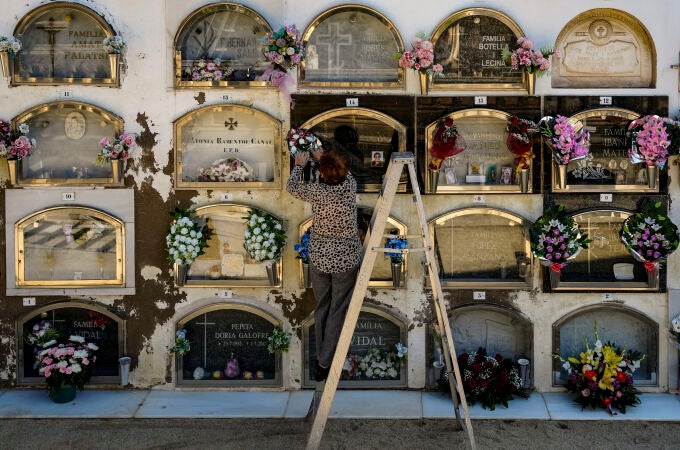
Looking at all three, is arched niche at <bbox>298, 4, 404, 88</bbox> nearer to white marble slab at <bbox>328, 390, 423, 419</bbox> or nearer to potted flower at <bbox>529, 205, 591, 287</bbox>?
potted flower at <bbox>529, 205, 591, 287</bbox>

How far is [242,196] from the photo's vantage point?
18.9 feet

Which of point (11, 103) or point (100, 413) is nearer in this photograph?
point (100, 413)

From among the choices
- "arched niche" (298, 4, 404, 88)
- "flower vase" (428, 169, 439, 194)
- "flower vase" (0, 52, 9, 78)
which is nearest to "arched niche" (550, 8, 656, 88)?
"flower vase" (428, 169, 439, 194)

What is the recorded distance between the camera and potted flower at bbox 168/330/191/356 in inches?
225

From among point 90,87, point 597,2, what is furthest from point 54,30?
point 597,2

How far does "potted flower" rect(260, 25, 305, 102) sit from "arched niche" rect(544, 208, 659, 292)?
8.80 feet

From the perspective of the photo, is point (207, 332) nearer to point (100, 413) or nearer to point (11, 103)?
point (100, 413)

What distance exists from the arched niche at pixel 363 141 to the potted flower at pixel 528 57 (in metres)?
1.10

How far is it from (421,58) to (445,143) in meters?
0.71

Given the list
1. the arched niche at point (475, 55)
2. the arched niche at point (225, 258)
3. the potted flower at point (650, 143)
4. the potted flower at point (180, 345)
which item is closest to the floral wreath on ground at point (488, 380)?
the arched niche at point (225, 258)

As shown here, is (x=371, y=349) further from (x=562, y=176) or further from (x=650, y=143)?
(x=650, y=143)

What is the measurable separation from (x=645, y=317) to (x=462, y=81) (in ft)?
8.34

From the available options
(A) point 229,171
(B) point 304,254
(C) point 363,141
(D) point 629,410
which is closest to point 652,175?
(D) point 629,410

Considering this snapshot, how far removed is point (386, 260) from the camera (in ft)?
19.1
